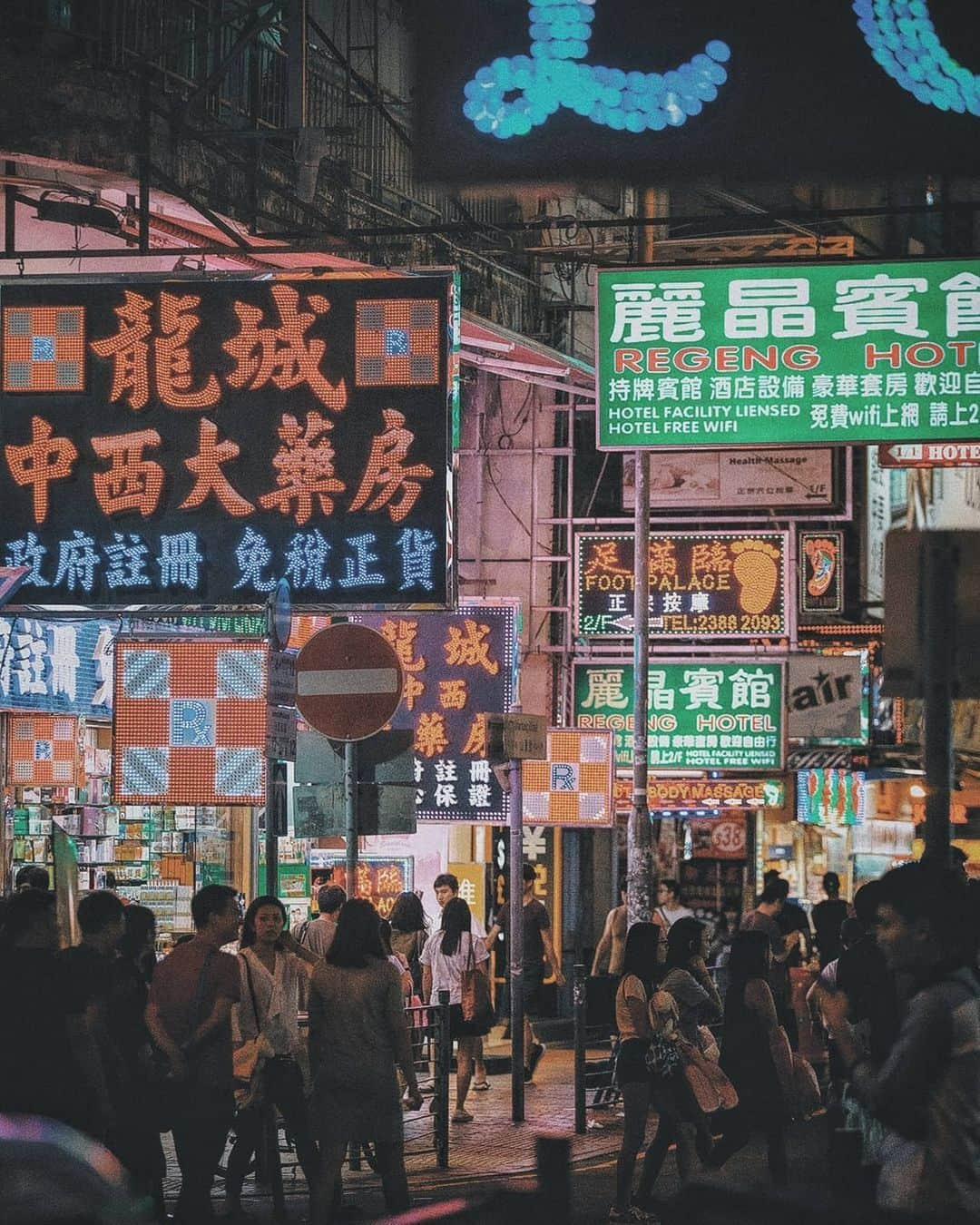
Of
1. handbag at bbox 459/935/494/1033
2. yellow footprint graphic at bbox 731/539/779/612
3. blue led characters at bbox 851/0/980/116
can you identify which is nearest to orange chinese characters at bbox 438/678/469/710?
handbag at bbox 459/935/494/1033

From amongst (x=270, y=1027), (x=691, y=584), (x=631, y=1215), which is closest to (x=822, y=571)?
(x=691, y=584)

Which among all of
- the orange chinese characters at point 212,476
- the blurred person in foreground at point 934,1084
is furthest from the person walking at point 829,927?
the blurred person in foreground at point 934,1084

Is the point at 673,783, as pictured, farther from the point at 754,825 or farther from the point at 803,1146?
the point at 803,1146

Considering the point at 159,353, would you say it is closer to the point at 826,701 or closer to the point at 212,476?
the point at 212,476

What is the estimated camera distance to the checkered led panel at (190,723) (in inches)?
521

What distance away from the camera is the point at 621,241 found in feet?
81.4

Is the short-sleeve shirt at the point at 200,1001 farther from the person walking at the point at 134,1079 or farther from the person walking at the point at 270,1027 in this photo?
the person walking at the point at 270,1027

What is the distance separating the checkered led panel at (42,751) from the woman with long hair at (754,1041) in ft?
25.5

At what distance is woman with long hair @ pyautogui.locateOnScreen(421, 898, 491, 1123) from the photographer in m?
18.7

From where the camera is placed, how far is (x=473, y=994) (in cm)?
1886

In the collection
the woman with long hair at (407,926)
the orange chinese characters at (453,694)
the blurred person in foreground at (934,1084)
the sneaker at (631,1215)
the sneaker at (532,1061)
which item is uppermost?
the orange chinese characters at (453,694)

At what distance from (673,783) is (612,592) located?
4018 millimetres

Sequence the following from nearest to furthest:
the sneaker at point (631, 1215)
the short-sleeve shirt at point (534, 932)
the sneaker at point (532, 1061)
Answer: the sneaker at point (631, 1215), the sneaker at point (532, 1061), the short-sleeve shirt at point (534, 932)

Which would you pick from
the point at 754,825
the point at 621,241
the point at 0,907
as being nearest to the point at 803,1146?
the point at 0,907
